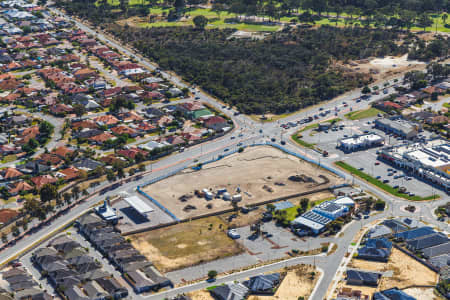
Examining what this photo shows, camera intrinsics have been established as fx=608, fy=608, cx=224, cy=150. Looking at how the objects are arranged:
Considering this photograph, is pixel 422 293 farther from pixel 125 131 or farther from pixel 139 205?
pixel 125 131

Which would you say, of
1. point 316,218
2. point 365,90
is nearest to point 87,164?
point 316,218

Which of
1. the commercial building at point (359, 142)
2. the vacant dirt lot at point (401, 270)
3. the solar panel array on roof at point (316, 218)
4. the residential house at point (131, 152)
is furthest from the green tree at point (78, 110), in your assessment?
the vacant dirt lot at point (401, 270)

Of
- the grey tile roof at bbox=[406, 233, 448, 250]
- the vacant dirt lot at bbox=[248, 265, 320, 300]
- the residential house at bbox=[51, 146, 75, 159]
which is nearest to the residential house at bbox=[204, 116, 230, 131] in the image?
the residential house at bbox=[51, 146, 75, 159]

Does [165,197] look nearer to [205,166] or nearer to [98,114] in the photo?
[205,166]

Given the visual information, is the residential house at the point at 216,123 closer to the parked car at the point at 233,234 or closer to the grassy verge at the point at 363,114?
the grassy verge at the point at 363,114

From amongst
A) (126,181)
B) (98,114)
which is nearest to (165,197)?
(126,181)
